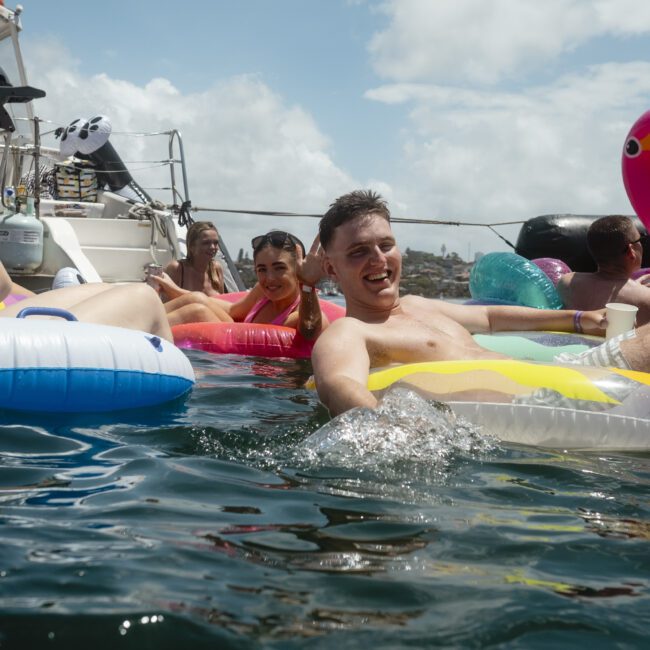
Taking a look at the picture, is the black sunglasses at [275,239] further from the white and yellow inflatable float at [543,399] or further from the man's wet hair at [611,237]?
the white and yellow inflatable float at [543,399]

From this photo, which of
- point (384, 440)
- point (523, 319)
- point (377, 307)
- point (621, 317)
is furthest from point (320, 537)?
point (523, 319)

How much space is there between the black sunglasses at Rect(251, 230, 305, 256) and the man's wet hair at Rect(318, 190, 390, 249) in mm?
2370

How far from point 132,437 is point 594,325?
8.95ft

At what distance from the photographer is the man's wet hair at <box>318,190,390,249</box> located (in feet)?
12.1

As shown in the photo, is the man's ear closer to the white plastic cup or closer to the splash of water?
the splash of water

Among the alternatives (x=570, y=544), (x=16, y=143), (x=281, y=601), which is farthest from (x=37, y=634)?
(x=16, y=143)

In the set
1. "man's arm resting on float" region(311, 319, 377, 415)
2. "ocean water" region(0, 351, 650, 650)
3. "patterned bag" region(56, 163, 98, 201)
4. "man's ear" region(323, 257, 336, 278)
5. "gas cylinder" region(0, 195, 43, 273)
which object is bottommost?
"ocean water" region(0, 351, 650, 650)

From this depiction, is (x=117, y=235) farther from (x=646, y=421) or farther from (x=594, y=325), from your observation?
(x=646, y=421)

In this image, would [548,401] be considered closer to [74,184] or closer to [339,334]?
[339,334]

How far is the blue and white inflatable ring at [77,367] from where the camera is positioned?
330 cm

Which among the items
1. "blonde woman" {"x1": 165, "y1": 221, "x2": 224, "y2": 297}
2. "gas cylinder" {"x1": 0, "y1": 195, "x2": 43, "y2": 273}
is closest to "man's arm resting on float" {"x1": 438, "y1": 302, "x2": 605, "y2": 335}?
"blonde woman" {"x1": 165, "y1": 221, "x2": 224, "y2": 297}

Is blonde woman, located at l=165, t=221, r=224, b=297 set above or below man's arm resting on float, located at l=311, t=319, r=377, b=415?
above

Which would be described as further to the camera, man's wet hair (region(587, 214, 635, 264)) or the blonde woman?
the blonde woman

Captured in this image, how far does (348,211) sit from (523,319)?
1.56m
